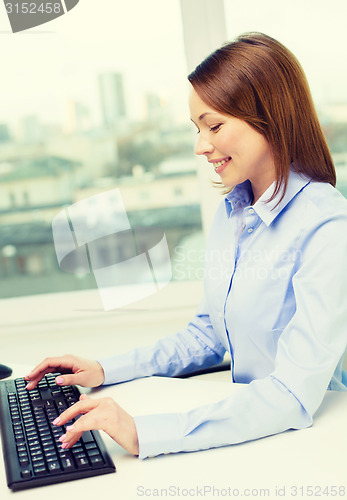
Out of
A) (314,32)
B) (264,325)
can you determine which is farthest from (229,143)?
(314,32)

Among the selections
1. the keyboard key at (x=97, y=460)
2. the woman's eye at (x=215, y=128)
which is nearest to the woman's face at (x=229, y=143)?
the woman's eye at (x=215, y=128)

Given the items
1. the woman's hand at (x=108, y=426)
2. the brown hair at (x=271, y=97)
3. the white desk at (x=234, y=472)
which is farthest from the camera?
the brown hair at (x=271, y=97)

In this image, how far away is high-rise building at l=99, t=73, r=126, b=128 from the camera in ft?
6.44

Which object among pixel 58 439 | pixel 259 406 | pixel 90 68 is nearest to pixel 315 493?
pixel 259 406

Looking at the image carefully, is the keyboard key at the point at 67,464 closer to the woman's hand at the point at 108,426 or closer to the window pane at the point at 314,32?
the woman's hand at the point at 108,426

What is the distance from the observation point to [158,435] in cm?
90

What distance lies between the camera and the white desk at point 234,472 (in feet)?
2.57

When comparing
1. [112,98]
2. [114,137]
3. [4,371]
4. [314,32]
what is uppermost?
[314,32]

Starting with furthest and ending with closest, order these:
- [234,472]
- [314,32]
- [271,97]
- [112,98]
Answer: [112,98], [314,32], [271,97], [234,472]

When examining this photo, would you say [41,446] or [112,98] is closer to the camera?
[41,446]

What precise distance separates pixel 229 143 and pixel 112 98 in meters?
0.91

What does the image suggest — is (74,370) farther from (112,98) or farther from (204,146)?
(112,98)

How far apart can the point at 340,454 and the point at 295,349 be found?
198 millimetres

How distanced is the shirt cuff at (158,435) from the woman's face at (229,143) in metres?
0.55
